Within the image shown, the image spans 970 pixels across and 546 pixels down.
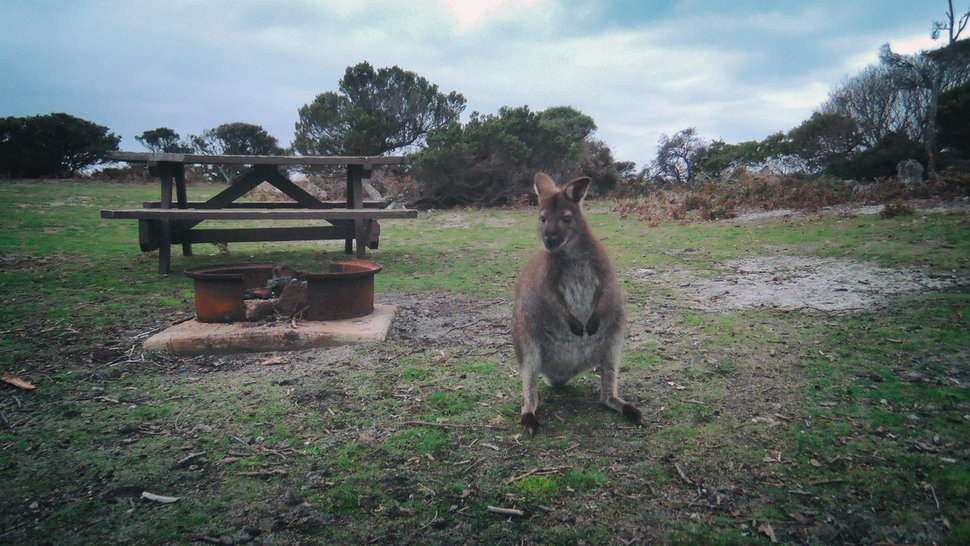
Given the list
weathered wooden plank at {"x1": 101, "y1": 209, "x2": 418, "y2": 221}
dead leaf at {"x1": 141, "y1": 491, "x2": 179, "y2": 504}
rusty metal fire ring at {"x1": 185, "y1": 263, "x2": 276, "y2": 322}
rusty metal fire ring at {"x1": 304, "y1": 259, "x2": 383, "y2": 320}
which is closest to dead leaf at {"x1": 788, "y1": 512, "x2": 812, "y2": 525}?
dead leaf at {"x1": 141, "y1": 491, "x2": 179, "y2": 504}

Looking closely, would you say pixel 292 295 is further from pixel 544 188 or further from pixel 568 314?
pixel 568 314

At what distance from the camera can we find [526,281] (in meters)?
3.09

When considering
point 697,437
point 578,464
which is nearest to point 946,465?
point 697,437

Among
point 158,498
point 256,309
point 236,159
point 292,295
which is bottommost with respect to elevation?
point 158,498

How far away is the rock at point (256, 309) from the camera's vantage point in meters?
4.30

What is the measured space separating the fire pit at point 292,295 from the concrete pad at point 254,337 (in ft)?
0.38

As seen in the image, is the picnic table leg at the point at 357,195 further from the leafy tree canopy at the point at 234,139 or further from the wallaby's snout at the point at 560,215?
the leafy tree canopy at the point at 234,139

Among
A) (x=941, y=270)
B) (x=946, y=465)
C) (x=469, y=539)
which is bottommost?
(x=469, y=539)

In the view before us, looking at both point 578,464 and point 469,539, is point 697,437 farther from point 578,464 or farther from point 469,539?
point 469,539

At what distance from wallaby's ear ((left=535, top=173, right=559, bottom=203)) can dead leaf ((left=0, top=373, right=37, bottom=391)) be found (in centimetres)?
335

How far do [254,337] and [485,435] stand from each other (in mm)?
2217

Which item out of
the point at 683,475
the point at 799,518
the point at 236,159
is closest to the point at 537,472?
the point at 683,475

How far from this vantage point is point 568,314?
2.88 meters

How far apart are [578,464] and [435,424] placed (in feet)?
2.64
